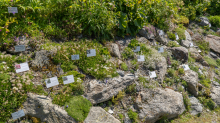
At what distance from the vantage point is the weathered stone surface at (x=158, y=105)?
5605mm

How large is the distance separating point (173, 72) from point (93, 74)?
411cm

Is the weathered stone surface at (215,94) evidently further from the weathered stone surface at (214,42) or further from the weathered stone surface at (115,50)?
the weathered stone surface at (115,50)

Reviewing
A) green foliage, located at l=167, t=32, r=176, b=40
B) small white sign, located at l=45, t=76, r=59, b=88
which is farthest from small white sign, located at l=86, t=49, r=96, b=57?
green foliage, located at l=167, t=32, r=176, b=40

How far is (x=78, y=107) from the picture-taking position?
4.91 m

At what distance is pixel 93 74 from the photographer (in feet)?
18.7

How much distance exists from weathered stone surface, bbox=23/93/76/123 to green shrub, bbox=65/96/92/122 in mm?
155

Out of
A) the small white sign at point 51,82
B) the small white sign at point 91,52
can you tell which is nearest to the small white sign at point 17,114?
the small white sign at point 51,82

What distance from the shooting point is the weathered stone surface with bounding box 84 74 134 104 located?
5.34 m

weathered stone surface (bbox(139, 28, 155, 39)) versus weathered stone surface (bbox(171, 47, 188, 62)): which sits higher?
weathered stone surface (bbox(139, 28, 155, 39))

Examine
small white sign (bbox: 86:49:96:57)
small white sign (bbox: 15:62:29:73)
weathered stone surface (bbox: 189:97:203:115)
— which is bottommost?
weathered stone surface (bbox: 189:97:203:115)

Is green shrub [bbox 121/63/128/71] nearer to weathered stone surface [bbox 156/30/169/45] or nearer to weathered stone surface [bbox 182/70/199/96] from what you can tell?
weathered stone surface [bbox 182/70/199/96]

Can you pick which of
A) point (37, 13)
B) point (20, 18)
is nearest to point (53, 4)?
point (37, 13)

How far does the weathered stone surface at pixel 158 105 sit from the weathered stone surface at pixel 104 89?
0.97 metres

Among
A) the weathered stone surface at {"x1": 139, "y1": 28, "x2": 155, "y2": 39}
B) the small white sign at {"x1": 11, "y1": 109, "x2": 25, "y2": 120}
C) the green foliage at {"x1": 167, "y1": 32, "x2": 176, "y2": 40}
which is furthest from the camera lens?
the green foliage at {"x1": 167, "y1": 32, "x2": 176, "y2": 40}
